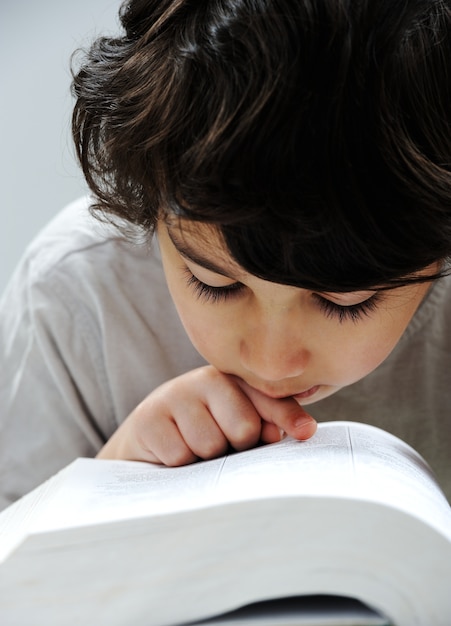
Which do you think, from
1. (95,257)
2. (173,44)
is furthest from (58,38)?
(173,44)

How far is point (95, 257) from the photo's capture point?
0.79 meters

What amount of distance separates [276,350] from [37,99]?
761 millimetres

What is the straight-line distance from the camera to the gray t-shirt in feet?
2.53

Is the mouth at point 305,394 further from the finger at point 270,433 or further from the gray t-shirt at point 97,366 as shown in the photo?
the gray t-shirt at point 97,366

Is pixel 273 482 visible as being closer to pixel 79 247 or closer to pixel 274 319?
pixel 274 319

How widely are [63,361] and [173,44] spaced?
0.36m

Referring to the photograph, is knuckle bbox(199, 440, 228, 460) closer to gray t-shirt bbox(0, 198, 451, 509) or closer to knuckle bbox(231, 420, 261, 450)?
knuckle bbox(231, 420, 261, 450)

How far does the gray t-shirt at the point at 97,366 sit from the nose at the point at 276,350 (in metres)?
0.23

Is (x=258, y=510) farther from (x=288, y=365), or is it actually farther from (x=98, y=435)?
(x=98, y=435)

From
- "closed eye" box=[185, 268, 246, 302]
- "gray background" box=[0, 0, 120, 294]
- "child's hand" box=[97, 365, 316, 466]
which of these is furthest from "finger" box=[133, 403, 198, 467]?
"gray background" box=[0, 0, 120, 294]

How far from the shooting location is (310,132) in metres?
0.44

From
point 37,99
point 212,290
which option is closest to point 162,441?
point 212,290

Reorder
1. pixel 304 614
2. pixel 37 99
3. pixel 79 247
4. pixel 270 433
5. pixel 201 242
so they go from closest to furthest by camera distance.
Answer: pixel 304 614 → pixel 201 242 → pixel 270 433 → pixel 79 247 → pixel 37 99

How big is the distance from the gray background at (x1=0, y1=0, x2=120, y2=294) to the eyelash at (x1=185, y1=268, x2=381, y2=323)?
2.10ft
